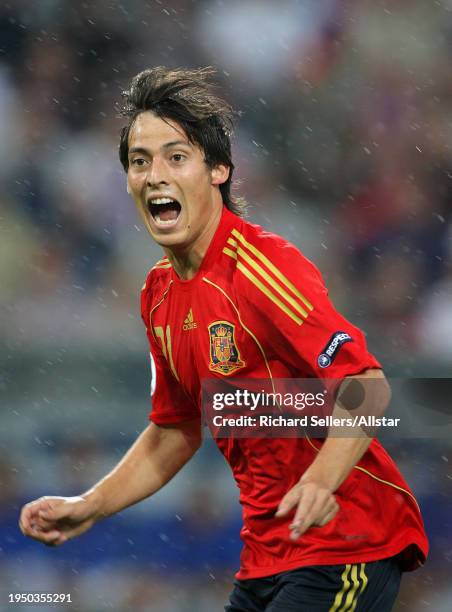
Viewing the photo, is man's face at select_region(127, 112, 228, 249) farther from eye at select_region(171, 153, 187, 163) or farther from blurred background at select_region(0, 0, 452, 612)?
blurred background at select_region(0, 0, 452, 612)

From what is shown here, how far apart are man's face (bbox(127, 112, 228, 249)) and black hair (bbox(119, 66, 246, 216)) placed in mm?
33

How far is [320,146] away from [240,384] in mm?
3638

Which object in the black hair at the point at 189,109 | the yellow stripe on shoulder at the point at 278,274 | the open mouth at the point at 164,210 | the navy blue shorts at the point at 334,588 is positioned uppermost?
the black hair at the point at 189,109

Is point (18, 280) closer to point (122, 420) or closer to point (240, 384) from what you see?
point (122, 420)

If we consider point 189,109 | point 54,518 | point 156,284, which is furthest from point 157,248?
point 54,518

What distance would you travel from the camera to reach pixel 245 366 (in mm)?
2760

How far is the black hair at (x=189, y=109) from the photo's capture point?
3.04m

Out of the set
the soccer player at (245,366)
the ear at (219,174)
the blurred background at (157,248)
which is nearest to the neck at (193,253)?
the soccer player at (245,366)

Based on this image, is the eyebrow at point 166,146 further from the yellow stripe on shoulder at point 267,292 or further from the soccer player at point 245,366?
the yellow stripe on shoulder at point 267,292

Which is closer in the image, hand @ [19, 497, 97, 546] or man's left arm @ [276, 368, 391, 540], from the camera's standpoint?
man's left arm @ [276, 368, 391, 540]

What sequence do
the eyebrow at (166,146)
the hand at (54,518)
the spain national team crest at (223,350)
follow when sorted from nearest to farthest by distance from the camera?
the spain national team crest at (223,350)
the hand at (54,518)
the eyebrow at (166,146)

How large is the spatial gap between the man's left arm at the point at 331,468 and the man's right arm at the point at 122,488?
0.85 meters

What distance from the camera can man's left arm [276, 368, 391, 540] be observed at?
2.20 m

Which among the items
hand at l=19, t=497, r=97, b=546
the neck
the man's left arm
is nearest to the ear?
the neck
